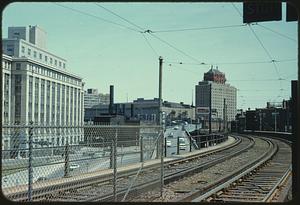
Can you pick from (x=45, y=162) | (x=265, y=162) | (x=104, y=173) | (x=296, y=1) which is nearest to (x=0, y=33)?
(x=296, y=1)

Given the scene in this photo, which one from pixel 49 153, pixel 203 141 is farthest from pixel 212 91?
pixel 49 153

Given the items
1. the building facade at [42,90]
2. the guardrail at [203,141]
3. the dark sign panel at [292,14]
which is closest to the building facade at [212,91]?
the guardrail at [203,141]

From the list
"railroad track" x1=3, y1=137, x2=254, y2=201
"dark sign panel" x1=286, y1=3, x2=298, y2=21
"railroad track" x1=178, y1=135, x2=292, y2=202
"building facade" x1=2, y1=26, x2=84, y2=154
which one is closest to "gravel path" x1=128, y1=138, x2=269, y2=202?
"railroad track" x1=3, y1=137, x2=254, y2=201

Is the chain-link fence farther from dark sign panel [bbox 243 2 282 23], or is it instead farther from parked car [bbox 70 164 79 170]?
dark sign panel [bbox 243 2 282 23]

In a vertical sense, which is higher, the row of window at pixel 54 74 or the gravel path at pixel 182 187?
the row of window at pixel 54 74

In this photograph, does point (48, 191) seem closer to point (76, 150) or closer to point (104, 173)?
point (76, 150)

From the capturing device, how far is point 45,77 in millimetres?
28891

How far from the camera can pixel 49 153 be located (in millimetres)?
7773

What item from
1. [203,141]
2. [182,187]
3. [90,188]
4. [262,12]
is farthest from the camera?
[203,141]

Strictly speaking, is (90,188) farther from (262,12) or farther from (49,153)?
(262,12)

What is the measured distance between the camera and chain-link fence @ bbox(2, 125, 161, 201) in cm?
665

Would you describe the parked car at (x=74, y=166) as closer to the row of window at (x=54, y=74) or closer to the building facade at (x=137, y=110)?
the row of window at (x=54, y=74)

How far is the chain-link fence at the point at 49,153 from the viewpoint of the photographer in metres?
6.65

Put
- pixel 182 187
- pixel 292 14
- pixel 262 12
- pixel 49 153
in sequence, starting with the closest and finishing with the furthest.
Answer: pixel 292 14 < pixel 262 12 < pixel 49 153 < pixel 182 187
